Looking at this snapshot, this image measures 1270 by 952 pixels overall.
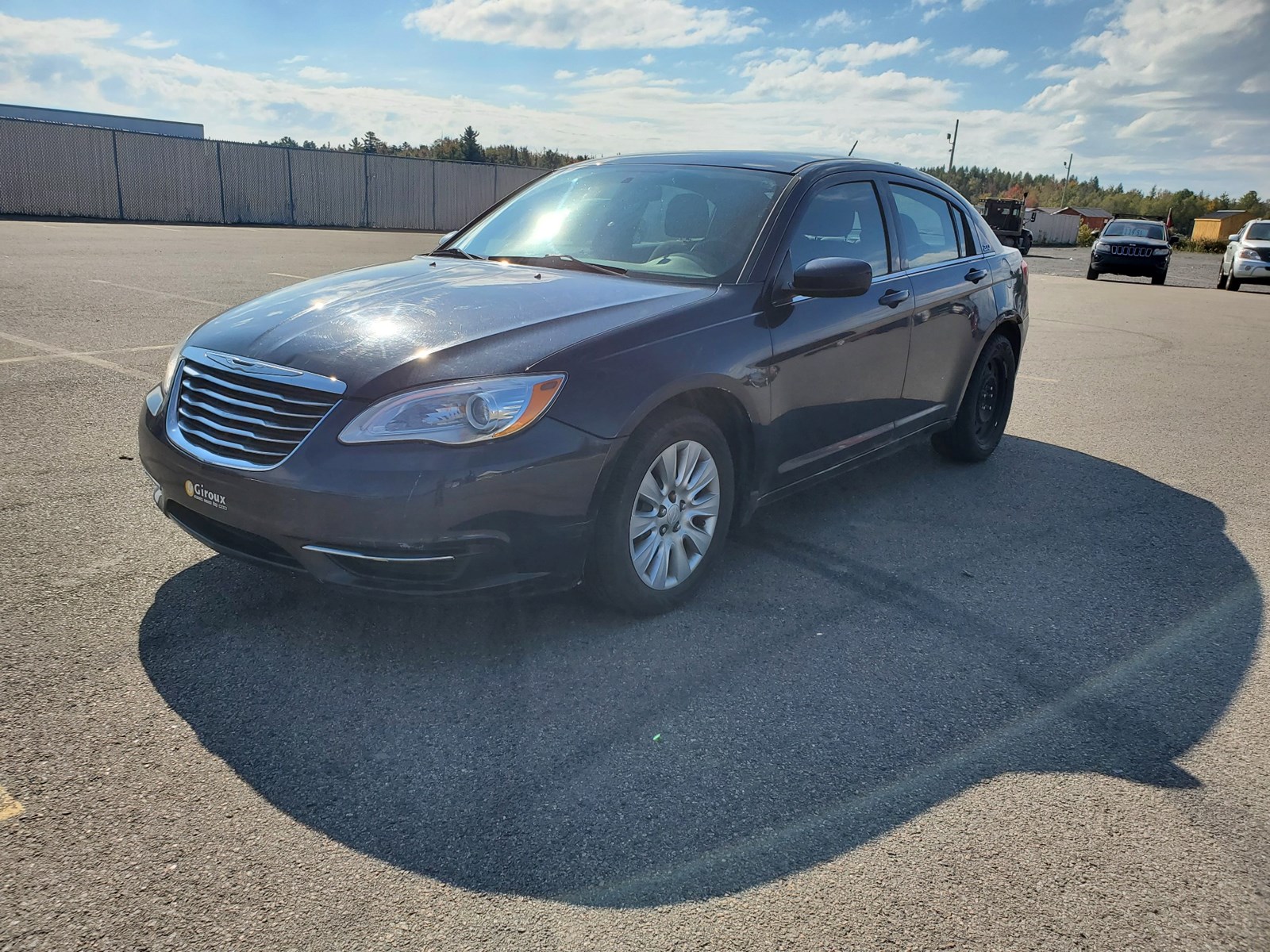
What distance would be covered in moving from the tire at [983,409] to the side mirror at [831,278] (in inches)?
82.0

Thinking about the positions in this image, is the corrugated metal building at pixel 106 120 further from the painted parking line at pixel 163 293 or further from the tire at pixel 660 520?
the tire at pixel 660 520

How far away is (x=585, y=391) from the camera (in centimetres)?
325

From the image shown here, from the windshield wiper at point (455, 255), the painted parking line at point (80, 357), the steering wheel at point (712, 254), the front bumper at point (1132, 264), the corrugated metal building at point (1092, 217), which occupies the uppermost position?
Result: the corrugated metal building at point (1092, 217)

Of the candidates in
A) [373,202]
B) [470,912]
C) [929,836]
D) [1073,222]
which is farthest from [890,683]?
[1073,222]

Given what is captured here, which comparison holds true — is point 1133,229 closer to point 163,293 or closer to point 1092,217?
point 163,293

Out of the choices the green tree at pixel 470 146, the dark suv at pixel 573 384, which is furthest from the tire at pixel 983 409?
the green tree at pixel 470 146

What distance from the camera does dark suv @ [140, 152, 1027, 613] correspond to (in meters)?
3.05

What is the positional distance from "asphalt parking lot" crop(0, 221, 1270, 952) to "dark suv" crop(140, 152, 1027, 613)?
1.19ft

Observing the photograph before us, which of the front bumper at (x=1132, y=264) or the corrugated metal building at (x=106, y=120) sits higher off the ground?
the corrugated metal building at (x=106, y=120)

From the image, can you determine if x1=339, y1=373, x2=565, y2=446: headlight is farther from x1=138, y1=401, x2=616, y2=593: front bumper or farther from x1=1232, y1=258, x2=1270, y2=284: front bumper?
x1=1232, y1=258, x2=1270, y2=284: front bumper

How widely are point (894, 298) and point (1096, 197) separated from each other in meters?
177

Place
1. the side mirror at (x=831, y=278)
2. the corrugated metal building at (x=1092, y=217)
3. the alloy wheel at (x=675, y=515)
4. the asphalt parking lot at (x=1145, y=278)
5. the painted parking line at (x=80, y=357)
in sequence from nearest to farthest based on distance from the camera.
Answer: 1. the alloy wheel at (x=675, y=515)
2. the side mirror at (x=831, y=278)
3. the painted parking line at (x=80, y=357)
4. the asphalt parking lot at (x=1145, y=278)
5. the corrugated metal building at (x=1092, y=217)

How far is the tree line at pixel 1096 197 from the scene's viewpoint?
108 meters

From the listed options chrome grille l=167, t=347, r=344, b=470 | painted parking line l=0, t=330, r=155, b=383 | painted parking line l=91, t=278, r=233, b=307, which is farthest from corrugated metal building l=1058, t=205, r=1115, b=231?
chrome grille l=167, t=347, r=344, b=470
